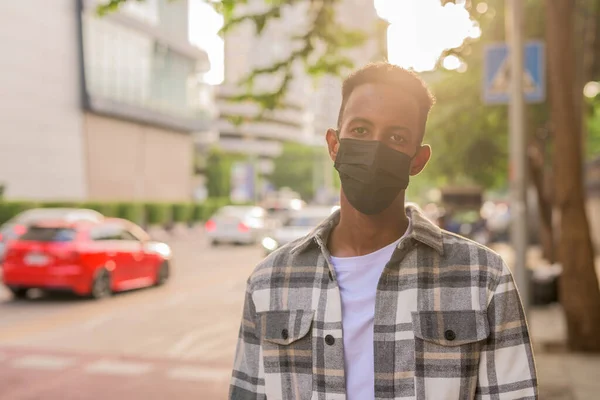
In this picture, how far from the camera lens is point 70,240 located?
1434 centimetres

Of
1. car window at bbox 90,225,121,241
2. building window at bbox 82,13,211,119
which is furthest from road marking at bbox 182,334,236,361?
building window at bbox 82,13,211,119

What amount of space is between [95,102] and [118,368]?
1414 inches

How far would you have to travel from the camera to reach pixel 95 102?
141 ft

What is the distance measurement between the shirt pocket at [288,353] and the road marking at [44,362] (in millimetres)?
7140

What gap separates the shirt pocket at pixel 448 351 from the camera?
86.2 inches

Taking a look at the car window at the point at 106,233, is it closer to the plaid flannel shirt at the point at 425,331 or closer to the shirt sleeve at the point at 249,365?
the shirt sleeve at the point at 249,365

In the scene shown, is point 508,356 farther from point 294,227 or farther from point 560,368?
point 294,227

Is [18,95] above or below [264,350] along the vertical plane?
above

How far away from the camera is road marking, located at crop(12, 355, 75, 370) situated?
29.5ft

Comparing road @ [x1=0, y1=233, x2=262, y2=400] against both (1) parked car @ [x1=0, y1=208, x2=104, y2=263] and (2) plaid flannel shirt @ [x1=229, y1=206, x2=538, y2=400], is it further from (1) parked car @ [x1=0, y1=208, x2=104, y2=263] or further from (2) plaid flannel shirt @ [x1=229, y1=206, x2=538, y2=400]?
(2) plaid flannel shirt @ [x1=229, y1=206, x2=538, y2=400]

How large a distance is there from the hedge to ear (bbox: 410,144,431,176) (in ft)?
94.9

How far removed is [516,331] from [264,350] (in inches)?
27.8

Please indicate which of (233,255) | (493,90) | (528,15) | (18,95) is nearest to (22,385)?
(493,90)

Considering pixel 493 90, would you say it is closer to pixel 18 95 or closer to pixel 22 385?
pixel 22 385
